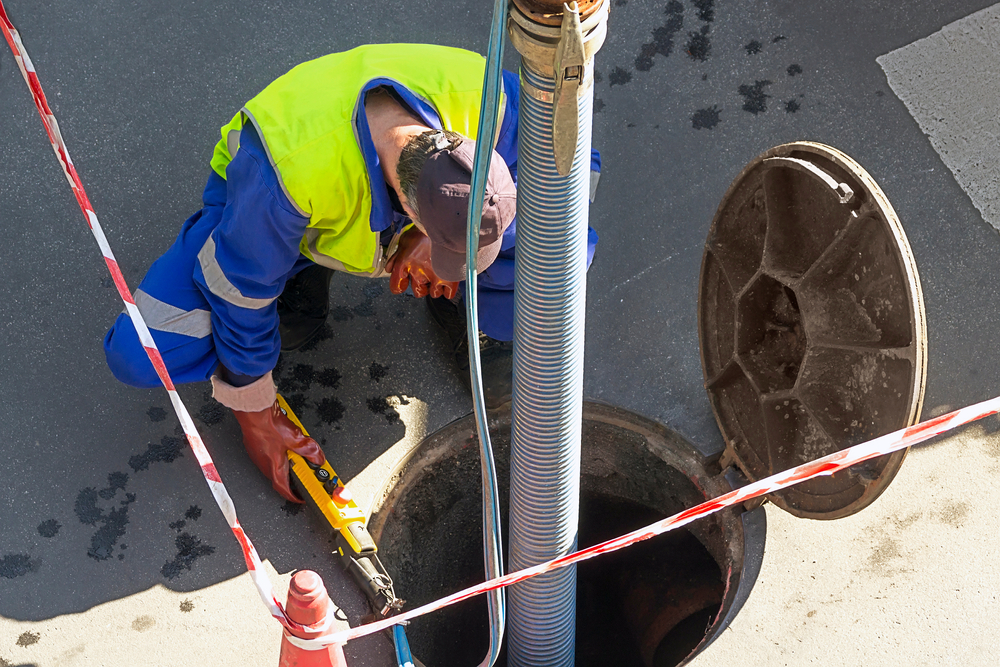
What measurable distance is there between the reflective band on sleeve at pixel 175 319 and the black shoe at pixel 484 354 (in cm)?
75

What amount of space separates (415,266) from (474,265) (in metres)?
0.94

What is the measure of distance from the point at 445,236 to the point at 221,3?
6.97 ft

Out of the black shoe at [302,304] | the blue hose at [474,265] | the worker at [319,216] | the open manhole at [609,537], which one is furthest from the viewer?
the black shoe at [302,304]

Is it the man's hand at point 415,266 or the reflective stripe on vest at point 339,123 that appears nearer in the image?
the reflective stripe on vest at point 339,123

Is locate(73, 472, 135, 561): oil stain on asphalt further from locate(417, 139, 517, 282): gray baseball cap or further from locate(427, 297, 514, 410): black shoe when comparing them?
locate(417, 139, 517, 282): gray baseball cap

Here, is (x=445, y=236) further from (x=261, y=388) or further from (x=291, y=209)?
(x=261, y=388)

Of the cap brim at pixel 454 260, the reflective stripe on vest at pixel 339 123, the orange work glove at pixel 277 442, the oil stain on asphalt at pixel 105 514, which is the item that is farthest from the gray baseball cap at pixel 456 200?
the oil stain on asphalt at pixel 105 514

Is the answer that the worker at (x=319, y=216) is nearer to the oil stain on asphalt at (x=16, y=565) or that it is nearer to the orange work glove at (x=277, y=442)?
the orange work glove at (x=277, y=442)

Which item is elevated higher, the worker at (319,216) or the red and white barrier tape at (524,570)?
the worker at (319,216)

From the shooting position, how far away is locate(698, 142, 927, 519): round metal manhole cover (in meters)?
2.15

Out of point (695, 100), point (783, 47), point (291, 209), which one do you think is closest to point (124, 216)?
point (291, 209)

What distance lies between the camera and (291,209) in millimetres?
2402

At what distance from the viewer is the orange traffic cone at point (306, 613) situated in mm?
2033

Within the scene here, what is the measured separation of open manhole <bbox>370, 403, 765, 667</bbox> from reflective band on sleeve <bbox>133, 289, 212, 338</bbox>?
728mm
